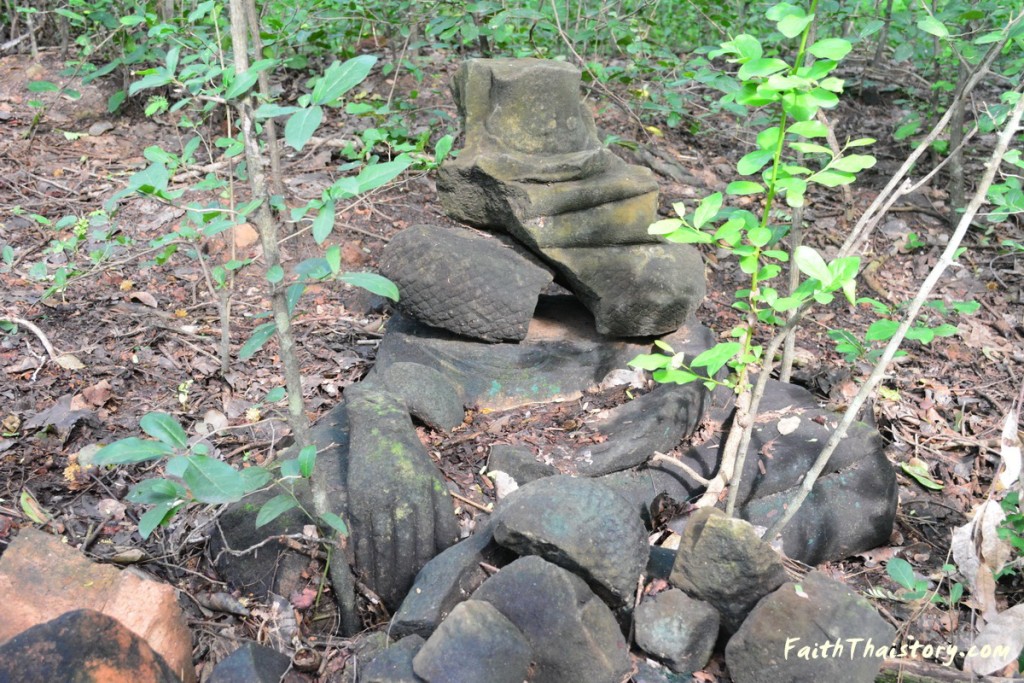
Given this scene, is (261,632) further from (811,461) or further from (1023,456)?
(1023,456)

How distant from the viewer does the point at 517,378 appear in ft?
12.0

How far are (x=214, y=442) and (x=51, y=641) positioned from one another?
5.23 feet

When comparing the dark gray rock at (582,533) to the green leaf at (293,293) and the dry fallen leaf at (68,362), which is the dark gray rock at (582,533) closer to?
the green leaf at (293,293)

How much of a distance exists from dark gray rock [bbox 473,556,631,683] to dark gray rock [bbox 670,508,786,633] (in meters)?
0.28

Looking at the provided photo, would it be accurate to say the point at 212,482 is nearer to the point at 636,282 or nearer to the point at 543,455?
the point at 543,455

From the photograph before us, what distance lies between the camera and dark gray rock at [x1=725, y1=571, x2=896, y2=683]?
2.06 m

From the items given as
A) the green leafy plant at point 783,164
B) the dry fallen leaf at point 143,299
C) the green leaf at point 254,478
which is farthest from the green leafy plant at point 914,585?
the dry fallen leaf at point 143,299

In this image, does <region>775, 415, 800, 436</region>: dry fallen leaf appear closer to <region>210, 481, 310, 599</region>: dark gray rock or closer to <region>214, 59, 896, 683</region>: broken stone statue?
<region>214, 59, 896, 683</region>: broken stone statue

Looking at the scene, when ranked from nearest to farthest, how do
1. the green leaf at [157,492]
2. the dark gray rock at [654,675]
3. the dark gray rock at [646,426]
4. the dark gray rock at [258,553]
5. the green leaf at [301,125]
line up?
the green leaf at [301,125], the green leaf at [157,492], the dark gray rock at [654,675], the dark gray rock at [258,553], the dark gray rock at [646,426]

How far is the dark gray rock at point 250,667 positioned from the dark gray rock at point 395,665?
22 cm

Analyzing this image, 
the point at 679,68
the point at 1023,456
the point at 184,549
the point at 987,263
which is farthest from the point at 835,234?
the point at 184,549

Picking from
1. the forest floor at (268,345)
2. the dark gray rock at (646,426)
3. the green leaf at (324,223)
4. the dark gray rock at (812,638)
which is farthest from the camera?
the dark gray rock at (646,426)

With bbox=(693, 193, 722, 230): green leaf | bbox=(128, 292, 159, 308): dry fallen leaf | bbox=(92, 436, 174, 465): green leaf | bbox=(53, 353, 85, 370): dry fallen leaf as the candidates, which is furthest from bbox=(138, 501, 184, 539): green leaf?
bbox=(128, 292, 159, 308): dry fallen leaf

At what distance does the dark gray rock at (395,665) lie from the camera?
1.97m
